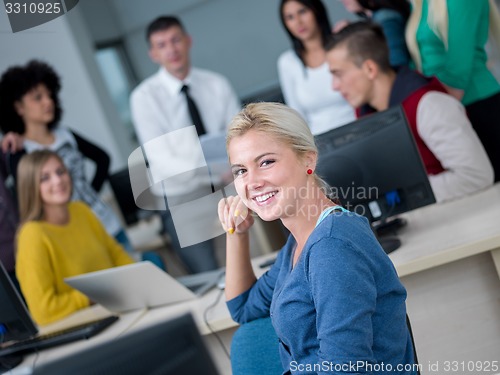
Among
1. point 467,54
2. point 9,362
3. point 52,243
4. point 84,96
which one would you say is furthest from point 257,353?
point 84,96

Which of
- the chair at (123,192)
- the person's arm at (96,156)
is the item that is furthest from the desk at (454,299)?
the chair at (123,192)

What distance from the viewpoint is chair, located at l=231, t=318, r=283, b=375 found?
168cm

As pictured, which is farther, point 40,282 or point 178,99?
point 178,99

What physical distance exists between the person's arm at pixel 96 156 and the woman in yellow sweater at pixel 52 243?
2.94 ft

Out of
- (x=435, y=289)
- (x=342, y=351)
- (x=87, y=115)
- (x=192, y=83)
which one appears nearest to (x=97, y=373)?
(x=342, y=351)

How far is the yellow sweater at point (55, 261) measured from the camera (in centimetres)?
273

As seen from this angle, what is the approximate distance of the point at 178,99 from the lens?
376 centimetres

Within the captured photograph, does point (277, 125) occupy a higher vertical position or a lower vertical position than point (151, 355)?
higher

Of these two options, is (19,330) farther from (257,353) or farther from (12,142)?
(12,142)

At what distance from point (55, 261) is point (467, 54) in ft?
5.73

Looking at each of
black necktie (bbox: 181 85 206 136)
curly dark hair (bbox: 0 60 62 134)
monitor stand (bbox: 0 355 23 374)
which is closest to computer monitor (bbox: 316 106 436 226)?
monitor stand (bbox: 0 355 23 374)

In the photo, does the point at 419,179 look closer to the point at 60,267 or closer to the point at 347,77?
the point at 347,77

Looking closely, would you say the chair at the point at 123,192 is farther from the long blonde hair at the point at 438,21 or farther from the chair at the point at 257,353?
the chair at the point at 257,353

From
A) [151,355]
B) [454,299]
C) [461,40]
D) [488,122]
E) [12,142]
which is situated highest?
[12,142]
